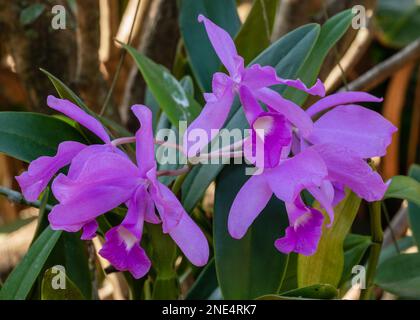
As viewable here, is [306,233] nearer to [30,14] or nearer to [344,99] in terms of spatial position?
[344,99]

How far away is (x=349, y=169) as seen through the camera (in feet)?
1.63

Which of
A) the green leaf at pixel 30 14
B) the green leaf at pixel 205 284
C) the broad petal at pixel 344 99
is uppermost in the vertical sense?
the green leaf at pixel 30 14

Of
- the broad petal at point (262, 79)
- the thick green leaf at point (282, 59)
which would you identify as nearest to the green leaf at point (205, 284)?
the thick green leaf at point (282, 59)

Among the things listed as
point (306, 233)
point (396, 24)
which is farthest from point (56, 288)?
point (396, 24)

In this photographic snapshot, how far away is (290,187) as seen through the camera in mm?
468

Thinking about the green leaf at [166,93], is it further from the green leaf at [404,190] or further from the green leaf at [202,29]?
the green leaf at [404,190]

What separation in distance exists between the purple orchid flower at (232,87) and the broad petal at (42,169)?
0.09 metres

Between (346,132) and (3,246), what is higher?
(346,132)

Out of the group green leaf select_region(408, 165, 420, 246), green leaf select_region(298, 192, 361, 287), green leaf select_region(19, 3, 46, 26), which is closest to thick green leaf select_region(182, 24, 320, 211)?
green leaf select_region(298, 192, 361, 287)

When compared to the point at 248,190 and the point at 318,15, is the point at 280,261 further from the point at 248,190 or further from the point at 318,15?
the point at 318,15

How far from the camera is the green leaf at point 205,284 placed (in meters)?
0.76

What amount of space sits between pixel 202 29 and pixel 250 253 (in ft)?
1.00
